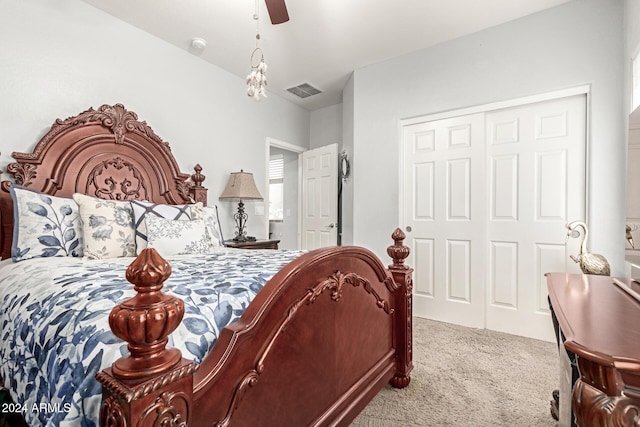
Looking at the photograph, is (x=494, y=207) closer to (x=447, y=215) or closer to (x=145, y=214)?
(x=447, y=215)

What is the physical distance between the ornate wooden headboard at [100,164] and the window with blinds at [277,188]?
8.18ft

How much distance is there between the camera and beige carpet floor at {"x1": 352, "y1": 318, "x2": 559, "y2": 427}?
1.59 m

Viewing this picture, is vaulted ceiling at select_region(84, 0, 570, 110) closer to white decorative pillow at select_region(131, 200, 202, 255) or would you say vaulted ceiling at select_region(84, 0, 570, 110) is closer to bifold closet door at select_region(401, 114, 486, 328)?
bifold closet door at select_region(401, 114, 486, 328)

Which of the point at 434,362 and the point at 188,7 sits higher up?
the point at 188,7

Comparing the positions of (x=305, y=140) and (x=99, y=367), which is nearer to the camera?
(x=99, y=367)

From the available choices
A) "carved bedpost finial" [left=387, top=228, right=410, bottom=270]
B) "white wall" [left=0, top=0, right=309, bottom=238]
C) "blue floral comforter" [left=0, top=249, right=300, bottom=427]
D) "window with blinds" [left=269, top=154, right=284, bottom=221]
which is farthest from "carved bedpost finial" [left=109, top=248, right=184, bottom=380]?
"window with blinds" [left=269, top=154, right=284, bottom=221]

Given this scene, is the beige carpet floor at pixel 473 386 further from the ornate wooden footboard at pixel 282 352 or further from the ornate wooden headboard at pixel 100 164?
the ornate wooden headboard at pixel 100 164

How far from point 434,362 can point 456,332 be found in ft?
2.40

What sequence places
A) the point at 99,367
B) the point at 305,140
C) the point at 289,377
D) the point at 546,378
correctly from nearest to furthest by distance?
the point at 99,367
the point at 289,377
the point at 546,378
the point at 305,140

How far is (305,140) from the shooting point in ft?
15.9

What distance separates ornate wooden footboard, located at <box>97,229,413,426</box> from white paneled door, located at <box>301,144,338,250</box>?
2.23 meters

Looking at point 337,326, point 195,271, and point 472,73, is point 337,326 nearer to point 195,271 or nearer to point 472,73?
point 195,271

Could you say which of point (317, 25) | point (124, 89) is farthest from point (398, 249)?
point (124, 89)

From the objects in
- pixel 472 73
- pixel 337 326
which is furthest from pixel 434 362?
pixel 472 73
